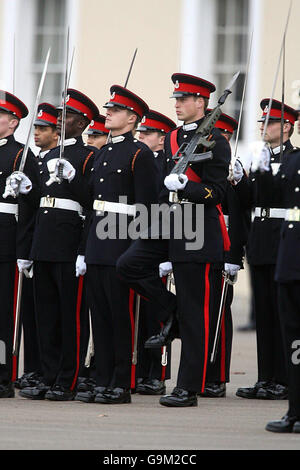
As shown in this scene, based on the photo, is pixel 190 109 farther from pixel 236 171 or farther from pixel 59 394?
pixel 59 394

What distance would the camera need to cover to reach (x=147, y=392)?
938cm

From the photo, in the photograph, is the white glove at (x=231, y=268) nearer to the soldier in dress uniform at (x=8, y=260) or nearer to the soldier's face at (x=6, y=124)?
the soldier in dress uniform at (x=8, y=260)

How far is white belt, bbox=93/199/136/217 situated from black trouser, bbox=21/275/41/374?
138 centimetres

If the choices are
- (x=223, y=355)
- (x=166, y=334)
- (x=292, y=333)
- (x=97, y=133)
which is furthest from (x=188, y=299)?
(x=97, y=133)

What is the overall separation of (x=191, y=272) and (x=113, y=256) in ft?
1.84

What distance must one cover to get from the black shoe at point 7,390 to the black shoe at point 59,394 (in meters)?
0.31

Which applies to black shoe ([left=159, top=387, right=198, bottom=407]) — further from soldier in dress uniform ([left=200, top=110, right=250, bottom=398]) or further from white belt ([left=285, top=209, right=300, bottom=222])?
white belt ([left=285, top=209, right=300, bottom=222])

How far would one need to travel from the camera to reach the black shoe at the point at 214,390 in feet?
30.5

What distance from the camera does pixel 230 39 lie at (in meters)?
16.9

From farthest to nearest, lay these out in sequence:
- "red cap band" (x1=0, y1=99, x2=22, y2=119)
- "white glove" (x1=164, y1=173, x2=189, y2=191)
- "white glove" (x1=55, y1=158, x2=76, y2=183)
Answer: "red cap band" (x1=0, y1=99, x2=22, y2=119)
"white glove" (x1=55, y1=158, x2=76, y2=183)
"white glove" (x1=164, y1=173, x2=189, y2=191)

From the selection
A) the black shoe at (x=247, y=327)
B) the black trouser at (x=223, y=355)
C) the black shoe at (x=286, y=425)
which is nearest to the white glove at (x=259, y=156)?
the black shoe at (x=286, y=425)

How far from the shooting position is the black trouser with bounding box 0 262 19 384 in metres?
8.96

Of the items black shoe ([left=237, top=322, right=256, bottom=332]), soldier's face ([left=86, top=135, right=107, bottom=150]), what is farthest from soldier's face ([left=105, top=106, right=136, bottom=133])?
black shoe ([left=237, top=322, right=256, bottom=332])
